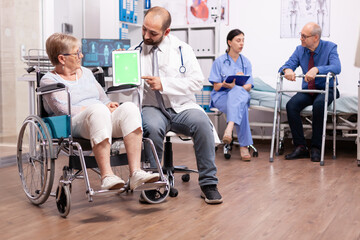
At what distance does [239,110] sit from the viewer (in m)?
4.25

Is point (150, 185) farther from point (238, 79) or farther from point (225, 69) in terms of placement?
point (225, 69)

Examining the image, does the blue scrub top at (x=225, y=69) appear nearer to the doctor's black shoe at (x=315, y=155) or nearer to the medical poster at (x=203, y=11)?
the doctor's black shoe at (x=315, y=155)

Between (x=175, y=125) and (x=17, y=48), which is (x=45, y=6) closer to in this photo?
(x=17, y=48)

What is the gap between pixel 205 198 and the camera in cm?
262

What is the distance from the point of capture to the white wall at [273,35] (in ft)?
16.5

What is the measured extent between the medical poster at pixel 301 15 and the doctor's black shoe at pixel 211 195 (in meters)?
3.06

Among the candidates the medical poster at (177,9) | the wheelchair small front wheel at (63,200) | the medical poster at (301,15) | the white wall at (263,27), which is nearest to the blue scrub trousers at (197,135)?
A: the wheelchair small front wheel at (63,200)

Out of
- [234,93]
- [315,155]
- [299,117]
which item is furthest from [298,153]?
[234,93]

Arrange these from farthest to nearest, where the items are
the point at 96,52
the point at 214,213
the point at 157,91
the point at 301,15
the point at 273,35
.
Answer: the point at 273,35 → the point at 301,15 → the point at 96,52 → the point at 157,91 → the point at 214,213

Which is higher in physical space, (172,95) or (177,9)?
(177,9)

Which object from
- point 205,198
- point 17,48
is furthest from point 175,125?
point 17,48

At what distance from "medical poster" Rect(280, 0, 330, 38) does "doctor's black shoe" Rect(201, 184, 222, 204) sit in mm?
3064

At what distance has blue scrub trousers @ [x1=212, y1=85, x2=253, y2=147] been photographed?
13.9ft

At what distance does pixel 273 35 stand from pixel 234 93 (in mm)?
1322
